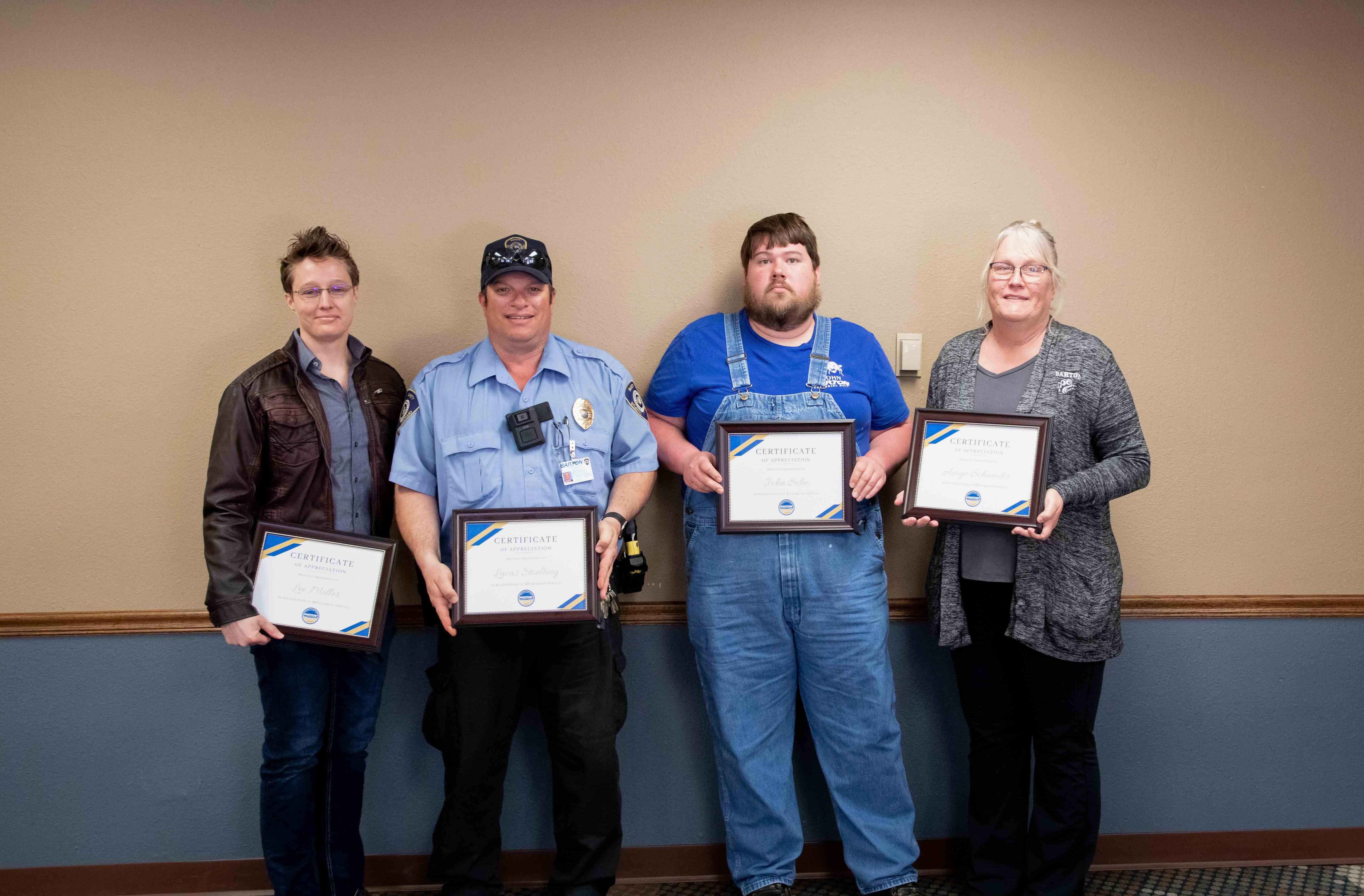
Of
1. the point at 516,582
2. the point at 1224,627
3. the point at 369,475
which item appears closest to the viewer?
the point at 516,582

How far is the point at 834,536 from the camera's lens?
6.70 feet

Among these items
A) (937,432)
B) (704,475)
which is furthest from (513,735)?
(937,432)

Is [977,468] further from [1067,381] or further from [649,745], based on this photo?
[649,745]

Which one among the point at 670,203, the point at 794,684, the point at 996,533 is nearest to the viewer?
the point at 996,533

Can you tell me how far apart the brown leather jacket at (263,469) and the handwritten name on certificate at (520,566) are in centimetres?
36

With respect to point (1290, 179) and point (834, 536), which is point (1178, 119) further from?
point (834, 536)

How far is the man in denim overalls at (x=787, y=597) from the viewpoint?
204 cm

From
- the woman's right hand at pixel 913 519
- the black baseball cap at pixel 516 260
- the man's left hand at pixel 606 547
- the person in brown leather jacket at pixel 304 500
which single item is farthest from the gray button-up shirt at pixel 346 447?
the woman's right hand at pixel 913 519

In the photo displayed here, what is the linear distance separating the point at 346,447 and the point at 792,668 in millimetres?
1264

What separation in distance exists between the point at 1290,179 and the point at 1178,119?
373 millimetres

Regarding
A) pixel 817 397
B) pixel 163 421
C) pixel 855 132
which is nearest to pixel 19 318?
pixel 163 421

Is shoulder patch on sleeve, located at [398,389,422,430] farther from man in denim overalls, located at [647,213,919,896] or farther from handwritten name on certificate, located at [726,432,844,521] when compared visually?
handwritten name on certificate, located at [726,432,844,521]

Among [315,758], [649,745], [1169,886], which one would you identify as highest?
[315,758]

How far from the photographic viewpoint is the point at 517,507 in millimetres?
1874
